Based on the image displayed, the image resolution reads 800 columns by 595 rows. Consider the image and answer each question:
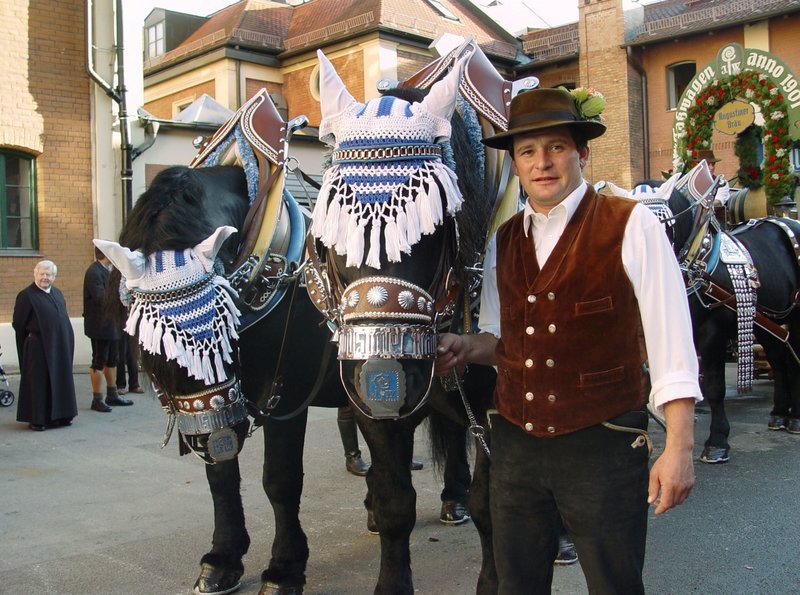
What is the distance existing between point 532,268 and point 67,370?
7.07m

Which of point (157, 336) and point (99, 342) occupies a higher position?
point (157, 336)

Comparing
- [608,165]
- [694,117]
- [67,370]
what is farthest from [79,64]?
[608,165]

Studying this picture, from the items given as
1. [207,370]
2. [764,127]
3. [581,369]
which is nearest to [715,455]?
[764,127]

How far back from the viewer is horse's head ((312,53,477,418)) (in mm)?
2324

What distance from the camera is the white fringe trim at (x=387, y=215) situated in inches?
95.2

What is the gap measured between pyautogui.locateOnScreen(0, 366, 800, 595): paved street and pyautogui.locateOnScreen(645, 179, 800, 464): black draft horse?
1.15ft

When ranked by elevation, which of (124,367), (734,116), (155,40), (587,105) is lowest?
(124,367)

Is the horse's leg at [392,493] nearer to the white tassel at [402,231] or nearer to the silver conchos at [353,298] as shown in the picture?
the silver conchos at [353,298]

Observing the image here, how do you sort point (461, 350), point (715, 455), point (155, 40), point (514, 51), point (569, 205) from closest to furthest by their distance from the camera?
point (569, 205) → point (461, 350) → point (715, 455) → point (514, 51) → point (155, 40)

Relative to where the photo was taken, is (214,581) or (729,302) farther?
(729,302)

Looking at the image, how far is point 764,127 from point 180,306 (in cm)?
682

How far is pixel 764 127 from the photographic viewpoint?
25.6ft

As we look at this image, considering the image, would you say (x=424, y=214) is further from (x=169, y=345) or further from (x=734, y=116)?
(x=734, y=116)

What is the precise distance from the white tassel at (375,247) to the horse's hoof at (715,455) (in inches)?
176
